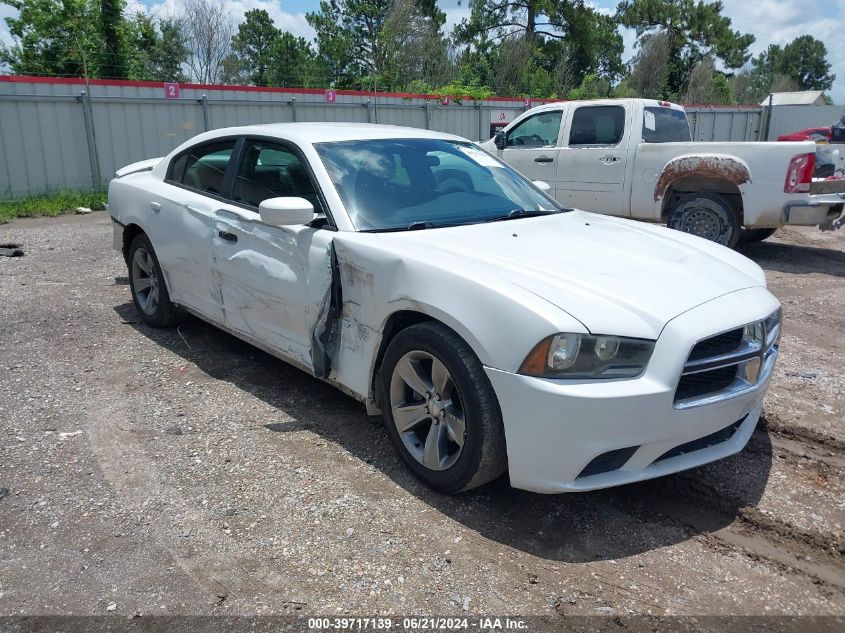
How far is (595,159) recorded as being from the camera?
9.38m

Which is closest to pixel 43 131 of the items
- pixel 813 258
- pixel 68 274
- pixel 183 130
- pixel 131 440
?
pixel 183 130

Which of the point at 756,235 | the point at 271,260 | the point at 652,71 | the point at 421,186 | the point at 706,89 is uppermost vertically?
the point at 652,71

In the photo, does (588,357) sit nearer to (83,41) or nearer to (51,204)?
(51,204)

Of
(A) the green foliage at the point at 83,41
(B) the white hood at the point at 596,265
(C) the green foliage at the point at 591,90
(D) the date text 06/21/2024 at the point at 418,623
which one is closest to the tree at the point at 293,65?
(A) the green foliage at the point at 83,41

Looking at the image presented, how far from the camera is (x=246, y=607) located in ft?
8.70

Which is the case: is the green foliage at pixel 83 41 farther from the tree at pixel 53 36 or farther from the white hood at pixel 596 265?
the white hood at pixel 596 265

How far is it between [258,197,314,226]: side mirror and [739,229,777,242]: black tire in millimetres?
7859

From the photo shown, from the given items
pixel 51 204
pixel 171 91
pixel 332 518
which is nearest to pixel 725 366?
pixel 332 518

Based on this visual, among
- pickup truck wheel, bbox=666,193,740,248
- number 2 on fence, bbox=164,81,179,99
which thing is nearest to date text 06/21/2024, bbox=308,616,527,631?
pickup truck wheel, bbox=666,193,740,248

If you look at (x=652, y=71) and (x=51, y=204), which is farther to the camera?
(x=652, y=71)

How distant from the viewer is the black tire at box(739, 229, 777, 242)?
9.84m

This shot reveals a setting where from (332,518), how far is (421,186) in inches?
78.2

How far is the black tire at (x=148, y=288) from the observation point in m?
5.61

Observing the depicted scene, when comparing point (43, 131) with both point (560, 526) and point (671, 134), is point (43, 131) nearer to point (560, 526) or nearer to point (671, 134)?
point (671, 134)
